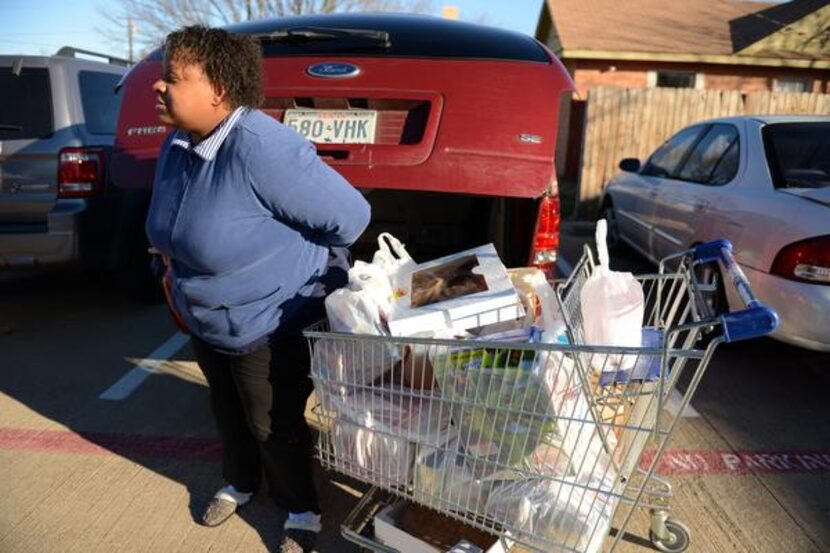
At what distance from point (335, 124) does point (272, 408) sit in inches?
49.9

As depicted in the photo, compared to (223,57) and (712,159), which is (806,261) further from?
(223,57)

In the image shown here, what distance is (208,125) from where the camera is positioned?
6.61 ft

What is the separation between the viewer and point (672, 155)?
19.0 ft

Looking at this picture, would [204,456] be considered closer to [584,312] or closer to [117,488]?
[117,488]

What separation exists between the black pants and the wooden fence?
8.47 metres

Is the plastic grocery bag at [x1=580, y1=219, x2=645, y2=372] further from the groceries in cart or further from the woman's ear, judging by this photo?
the woman's ear

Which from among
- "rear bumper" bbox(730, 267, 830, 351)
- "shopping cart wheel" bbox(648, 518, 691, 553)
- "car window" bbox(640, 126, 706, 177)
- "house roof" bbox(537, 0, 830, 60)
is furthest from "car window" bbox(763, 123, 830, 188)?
"house roof" bbox(537, 0, 830, 60)

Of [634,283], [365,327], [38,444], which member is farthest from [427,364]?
[38,444]

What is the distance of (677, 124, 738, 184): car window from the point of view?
4.49 meters

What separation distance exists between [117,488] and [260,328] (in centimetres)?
136

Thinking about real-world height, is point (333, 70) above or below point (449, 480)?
above

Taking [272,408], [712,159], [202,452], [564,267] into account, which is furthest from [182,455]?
[564,267]

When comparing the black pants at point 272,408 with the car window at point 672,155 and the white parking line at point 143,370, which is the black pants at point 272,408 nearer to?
the white parking line at point 143,370

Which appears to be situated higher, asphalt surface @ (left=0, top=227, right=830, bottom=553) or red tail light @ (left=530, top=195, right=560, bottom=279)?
red tail light @ (left=530, top=195, right=560, bottom=279)
